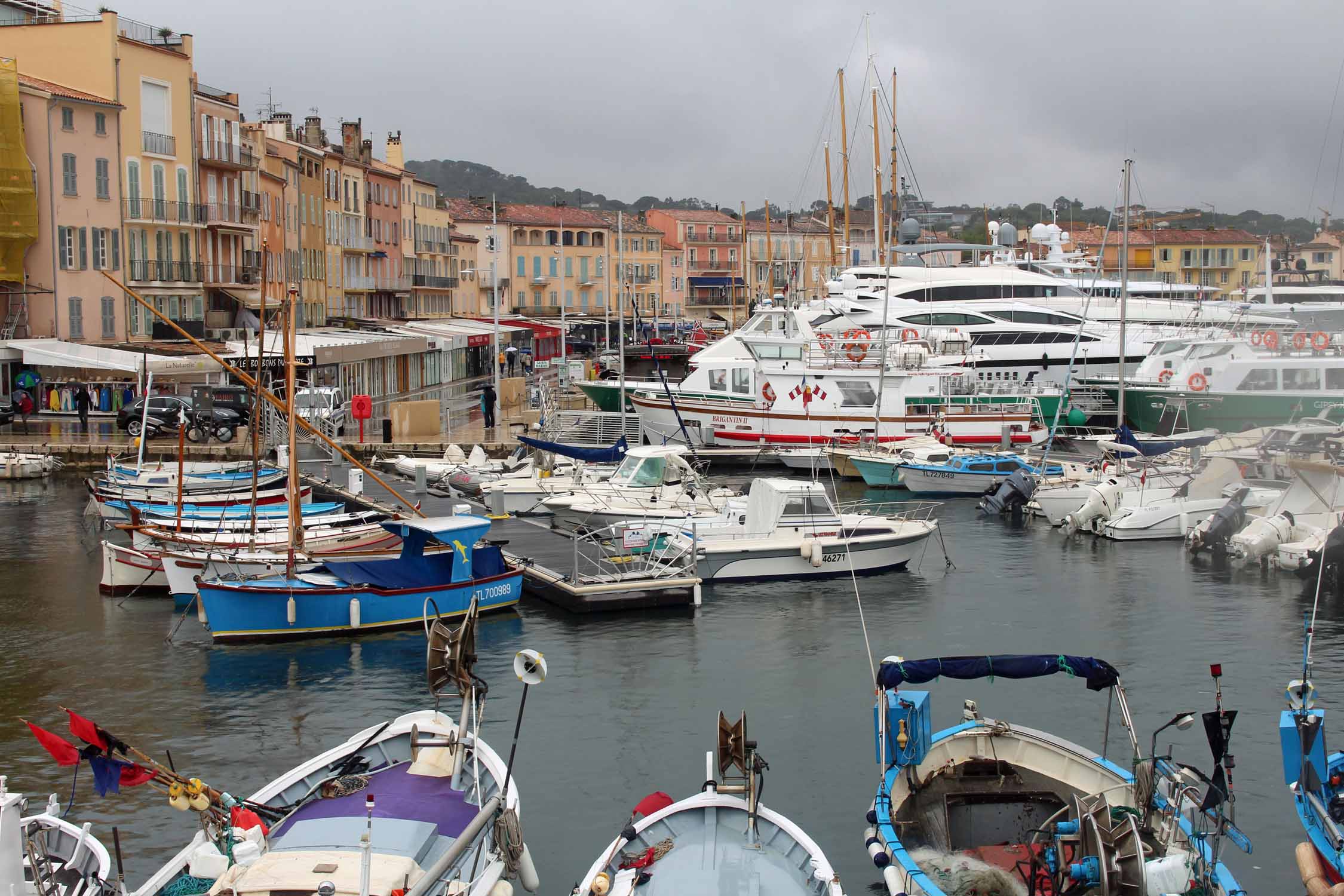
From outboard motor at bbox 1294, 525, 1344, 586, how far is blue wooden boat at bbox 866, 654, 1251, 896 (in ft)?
49.3

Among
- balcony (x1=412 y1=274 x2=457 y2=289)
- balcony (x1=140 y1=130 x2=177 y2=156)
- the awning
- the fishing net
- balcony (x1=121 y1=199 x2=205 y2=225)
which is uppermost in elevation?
balcony (x1=140 y1=130 x2=177 y2=156)

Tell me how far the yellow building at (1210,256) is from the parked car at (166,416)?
263 feet

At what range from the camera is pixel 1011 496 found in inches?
1455

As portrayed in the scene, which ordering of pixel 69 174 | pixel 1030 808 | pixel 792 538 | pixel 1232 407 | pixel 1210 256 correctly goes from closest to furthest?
pixel 1030 808
pixel 792 538
pixel 1232 407
pixel 69 174
pixel 1210 256

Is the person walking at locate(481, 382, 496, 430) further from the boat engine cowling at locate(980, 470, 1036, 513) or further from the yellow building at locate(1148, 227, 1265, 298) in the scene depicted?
the yellow building at locate(1148, 227, 1265, 298)

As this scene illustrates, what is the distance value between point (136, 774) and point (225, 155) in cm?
4953

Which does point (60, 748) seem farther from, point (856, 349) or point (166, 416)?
point (856, 349)

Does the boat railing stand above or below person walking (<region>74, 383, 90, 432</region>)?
below

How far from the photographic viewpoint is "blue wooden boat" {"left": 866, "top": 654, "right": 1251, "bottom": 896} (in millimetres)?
11203

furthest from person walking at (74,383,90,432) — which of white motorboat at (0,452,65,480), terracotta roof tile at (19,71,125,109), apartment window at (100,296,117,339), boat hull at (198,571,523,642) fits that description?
boat hull at (198,571,523,642)

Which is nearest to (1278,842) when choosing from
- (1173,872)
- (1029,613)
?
(1173,872)

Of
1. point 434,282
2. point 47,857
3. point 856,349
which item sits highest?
point 434,282

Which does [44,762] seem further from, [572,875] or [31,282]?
[31,282]

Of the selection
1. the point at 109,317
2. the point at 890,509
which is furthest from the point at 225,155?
the point at 890,509
